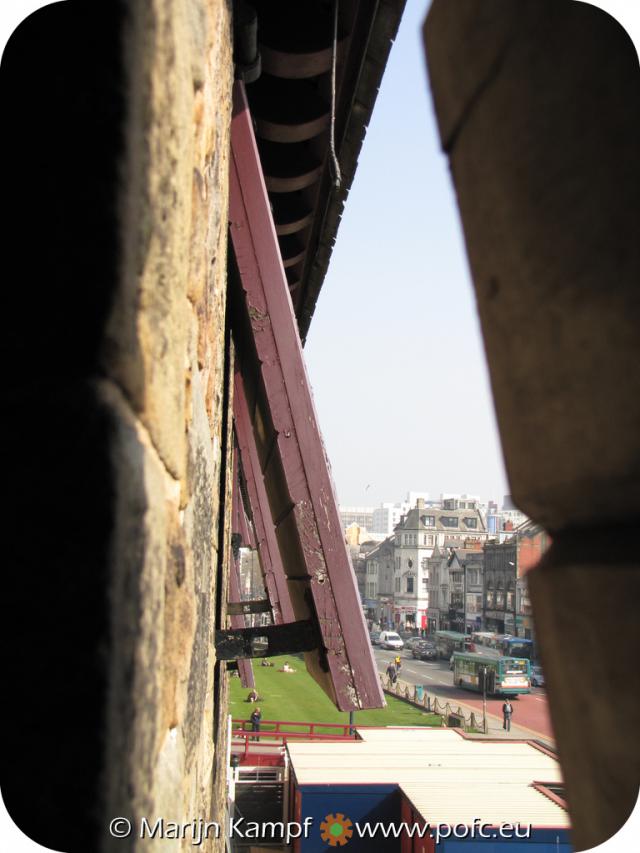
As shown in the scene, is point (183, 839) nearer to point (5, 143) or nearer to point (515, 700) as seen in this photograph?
Answer: point (5, 143)

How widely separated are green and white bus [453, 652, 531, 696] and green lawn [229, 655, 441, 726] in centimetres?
493

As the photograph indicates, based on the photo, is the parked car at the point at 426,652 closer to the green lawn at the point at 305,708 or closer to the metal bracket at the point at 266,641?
the green lawn at the point at 305,708

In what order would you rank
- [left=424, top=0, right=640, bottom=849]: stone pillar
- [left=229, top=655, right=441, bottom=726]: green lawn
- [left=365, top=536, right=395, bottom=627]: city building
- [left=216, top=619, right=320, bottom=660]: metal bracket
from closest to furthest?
[left=424, top=0, right=640, bottom=849]: stone pillar, [left=216, top=619, right=320, bottom=660]: metal bracket, [left=229, top=655, right=441, bottom=726]: green lawn, [left=365, top=536, right=395, bottom=627]: city building

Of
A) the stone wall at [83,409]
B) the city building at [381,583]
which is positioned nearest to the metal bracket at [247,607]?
the stone wall at [83,409]

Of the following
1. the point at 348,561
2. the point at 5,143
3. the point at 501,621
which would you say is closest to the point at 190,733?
the point at 5,143

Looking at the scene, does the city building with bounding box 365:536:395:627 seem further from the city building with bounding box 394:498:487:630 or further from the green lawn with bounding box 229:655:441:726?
the green lawn with bounding box 229:655:441:726

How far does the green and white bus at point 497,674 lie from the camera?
113 feet

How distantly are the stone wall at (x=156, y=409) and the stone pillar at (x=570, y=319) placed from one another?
325 mm

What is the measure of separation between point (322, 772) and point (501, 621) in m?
45.3

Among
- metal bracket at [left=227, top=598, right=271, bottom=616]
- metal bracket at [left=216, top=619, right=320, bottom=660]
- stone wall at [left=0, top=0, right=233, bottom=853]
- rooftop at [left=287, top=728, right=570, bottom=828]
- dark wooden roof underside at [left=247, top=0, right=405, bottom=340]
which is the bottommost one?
rooftop at [left=287, top=728, right=570, bottom=828]

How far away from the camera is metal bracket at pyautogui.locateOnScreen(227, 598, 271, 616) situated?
5.11 m

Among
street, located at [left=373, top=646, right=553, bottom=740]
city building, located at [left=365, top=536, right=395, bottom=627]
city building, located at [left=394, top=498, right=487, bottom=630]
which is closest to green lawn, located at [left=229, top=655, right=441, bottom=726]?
street, located at [left=373, top=646, right=553, bottom=740]

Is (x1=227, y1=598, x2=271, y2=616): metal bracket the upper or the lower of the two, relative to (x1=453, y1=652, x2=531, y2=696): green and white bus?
upper

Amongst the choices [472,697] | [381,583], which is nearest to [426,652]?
[472,697]
